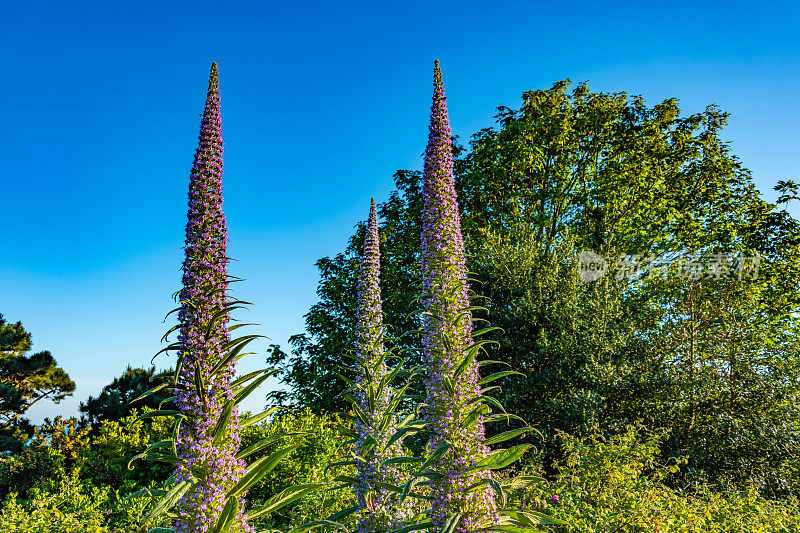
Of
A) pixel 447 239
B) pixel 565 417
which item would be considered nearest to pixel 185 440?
pixel 447 239

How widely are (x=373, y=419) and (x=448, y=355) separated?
213cm

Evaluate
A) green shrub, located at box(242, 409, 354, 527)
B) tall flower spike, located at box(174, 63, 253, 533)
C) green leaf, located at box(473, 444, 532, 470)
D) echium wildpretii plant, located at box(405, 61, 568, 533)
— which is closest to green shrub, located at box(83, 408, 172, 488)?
green shrub, located at box(242, 409, 354, 527)

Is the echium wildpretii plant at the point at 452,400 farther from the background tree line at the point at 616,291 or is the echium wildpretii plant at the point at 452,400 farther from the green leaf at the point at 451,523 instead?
the background tree line at the point at 616,291

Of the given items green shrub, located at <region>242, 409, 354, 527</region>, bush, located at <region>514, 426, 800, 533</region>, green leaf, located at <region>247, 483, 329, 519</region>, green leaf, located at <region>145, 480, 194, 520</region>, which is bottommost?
bush, located at <region>514, 426, 800, 533</region>

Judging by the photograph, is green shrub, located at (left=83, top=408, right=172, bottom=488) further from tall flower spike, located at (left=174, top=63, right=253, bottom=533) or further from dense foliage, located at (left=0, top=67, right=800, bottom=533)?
tall flower spike, located at (left=174, top=63, right=253, bottom=533)

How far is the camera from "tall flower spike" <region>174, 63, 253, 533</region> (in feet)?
9.12

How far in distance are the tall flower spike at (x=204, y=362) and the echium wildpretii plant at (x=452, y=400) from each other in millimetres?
1471

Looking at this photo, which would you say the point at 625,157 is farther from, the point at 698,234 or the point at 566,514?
the point at 566,514

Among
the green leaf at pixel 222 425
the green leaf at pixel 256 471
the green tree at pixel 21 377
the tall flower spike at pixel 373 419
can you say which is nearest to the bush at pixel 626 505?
the tall flower spike at pixel 373 419

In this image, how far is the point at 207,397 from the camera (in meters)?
2.84

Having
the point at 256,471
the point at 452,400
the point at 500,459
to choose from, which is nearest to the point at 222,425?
the point at 256,471

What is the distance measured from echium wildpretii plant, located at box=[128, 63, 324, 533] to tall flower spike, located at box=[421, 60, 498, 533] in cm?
120

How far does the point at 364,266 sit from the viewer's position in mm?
5953

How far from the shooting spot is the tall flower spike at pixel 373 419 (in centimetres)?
508
